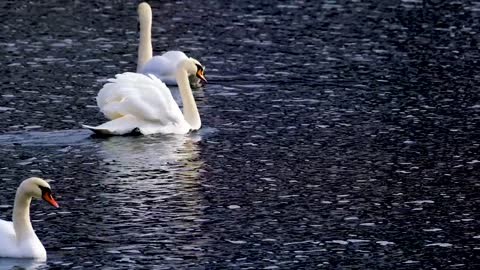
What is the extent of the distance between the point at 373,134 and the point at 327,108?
2294 mm

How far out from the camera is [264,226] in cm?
1864

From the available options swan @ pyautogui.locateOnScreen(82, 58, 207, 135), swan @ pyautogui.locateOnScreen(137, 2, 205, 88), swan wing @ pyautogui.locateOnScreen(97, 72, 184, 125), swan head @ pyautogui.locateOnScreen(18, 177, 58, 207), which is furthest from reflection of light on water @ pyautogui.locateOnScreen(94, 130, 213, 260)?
swan @ pyautogui.locateOnScreen(137, 2, 205, 88)

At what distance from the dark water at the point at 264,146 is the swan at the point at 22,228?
6.9 inches

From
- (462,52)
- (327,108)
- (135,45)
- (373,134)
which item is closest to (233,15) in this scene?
(135,45)

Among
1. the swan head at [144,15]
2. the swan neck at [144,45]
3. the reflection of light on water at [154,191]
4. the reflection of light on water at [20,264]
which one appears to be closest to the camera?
the reflection of light on water at [20,264]

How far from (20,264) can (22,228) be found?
1.29ft

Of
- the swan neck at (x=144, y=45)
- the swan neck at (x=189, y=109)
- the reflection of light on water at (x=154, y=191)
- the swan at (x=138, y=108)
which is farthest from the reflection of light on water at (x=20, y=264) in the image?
the swan neck at (x=144, y=45)

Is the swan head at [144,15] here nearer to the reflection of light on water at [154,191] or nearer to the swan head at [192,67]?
the swan head at [192,67]

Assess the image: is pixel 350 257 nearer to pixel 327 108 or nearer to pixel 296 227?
pixel 296 227

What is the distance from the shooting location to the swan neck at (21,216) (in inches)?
680

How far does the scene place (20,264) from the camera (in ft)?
56.2

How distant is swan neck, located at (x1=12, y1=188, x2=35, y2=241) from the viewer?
17.3m

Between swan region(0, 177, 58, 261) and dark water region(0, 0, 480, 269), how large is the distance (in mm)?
175

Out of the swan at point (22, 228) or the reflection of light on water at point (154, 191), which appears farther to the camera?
the reflection of light on water at point (154, 191)
